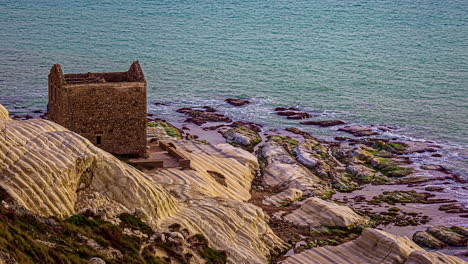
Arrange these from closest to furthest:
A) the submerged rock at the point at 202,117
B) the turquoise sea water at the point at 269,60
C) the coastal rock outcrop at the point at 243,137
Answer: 1. the coastal rock outcrop at the point at 243,137
2. the submerged rock at the point at 202,117
3. the turquoise sea water at the point at 269,60

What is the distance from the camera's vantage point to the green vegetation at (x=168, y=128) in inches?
3381

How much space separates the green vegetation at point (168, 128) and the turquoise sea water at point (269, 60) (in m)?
6.87

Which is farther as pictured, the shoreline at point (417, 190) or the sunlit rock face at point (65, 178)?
the shoreline at point (417, 190)

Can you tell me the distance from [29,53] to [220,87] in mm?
40860

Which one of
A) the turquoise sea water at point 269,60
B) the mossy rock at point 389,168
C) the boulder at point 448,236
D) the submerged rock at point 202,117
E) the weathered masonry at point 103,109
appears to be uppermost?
the weathered masonry at point 103,109

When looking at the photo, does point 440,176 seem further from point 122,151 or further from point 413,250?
point 122,151

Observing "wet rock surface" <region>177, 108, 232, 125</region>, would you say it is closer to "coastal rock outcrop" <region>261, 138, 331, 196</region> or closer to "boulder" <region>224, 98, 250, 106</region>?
"boulder" <region>224, 98, 250, 106</region>

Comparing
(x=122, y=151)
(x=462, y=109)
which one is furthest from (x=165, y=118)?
(x=462, y=109)

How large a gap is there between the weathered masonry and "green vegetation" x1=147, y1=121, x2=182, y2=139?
75.3ft

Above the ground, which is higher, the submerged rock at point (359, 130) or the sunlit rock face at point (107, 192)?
the sunlit rock face at point (107, 192)

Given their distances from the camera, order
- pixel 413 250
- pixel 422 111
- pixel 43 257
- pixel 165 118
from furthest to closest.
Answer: pixel 422 111 < pixel 165 118 < pixel 413 250 < pixel 43 257

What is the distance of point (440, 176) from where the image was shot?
77.2 m

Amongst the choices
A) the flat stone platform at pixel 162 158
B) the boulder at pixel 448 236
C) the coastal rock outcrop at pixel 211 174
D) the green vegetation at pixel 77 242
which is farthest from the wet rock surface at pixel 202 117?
the green vegetation at pixel 77 242

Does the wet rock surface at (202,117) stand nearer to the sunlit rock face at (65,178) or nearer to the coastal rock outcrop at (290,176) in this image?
the coastal rock outcrop at (290,176)
